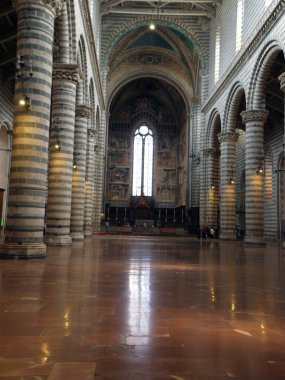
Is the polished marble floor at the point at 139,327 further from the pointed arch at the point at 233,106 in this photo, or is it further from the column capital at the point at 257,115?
the pointed arch at the point at 233,106

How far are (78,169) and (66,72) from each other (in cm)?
766

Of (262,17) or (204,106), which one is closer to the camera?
(262,17)

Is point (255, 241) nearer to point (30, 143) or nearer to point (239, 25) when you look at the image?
point (239, 25)

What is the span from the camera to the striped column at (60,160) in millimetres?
20172

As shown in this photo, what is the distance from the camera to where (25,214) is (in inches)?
544

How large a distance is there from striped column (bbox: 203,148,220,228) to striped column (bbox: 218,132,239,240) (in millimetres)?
5567

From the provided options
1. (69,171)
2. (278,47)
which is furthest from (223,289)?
(278,47)

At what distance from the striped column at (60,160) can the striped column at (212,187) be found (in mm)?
21418

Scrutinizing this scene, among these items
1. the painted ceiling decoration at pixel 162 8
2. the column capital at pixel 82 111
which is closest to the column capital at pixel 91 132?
the column capital at pixel 82 111

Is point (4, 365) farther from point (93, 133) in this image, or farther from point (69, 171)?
point (93, 133)

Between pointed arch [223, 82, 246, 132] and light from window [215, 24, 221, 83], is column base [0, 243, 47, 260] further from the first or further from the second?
light from window [215, 24, 221, 83]

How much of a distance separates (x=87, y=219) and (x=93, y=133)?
22.4 ft

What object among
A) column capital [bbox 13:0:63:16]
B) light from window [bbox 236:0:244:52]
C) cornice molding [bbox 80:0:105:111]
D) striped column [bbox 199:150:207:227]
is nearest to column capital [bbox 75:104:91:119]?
cornice molding [bbox 80:0:105:111]

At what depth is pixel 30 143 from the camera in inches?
546
